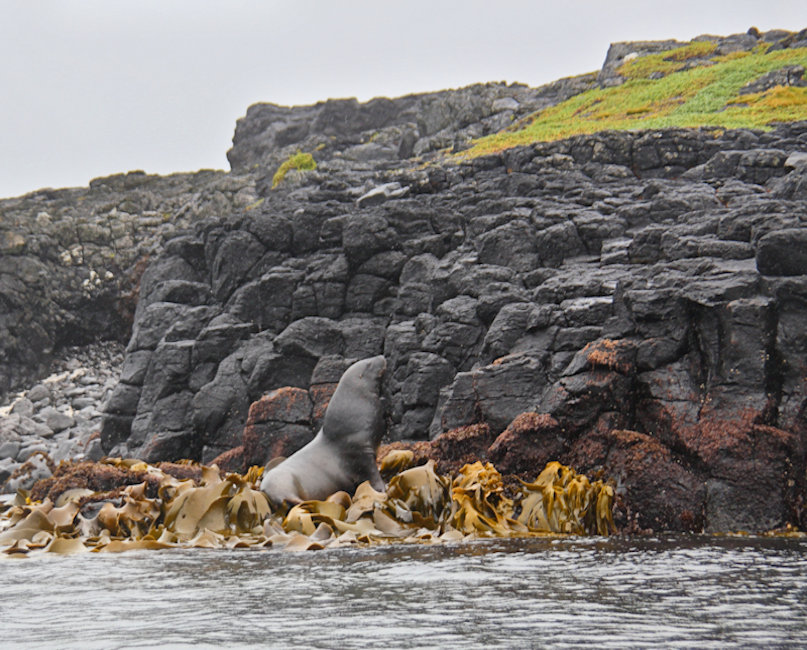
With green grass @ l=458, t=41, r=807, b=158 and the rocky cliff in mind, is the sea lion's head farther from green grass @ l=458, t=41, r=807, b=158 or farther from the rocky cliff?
green grass @ l=458, t=41, r=807, b=158

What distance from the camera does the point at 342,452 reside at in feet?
26.4

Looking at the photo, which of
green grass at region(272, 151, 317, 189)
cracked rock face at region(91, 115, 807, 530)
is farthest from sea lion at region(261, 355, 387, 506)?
green grass at region(272, 151, 317, 189)

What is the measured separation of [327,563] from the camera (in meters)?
4.65

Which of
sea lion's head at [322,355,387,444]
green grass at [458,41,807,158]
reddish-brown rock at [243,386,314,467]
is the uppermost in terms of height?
green grass at [458,41,807,158]

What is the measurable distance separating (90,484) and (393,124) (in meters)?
38.9

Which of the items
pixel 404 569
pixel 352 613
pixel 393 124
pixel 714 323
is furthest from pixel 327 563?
pixel 393 124

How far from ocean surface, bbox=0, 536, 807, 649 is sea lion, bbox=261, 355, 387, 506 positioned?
219 centimetres

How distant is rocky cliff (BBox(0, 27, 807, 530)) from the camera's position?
7.09 meters

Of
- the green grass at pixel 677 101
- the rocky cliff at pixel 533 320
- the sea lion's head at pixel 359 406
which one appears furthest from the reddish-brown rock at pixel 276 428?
the green grass at pixel 677 101

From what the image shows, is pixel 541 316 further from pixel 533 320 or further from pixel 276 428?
pixel 276 428

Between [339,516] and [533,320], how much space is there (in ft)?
14.0

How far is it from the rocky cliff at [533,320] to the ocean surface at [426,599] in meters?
2.16

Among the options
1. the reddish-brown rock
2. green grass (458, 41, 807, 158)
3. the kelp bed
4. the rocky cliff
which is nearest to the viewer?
the kelp bed

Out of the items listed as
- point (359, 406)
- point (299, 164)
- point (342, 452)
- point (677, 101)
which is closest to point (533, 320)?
point (359, 406)
